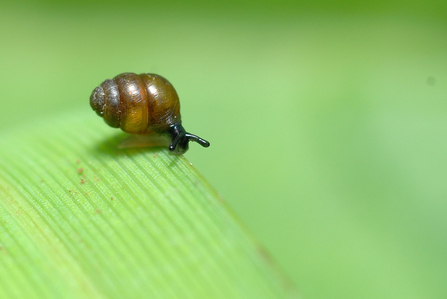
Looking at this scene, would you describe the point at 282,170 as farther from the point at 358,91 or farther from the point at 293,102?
the point at 358,91

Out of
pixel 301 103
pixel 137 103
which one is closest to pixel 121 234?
pixel 137 103

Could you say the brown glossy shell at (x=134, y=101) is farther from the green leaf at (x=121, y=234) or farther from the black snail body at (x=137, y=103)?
the green leaf at (x=121, y=234)

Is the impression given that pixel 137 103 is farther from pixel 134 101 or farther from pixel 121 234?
pixel 121 234

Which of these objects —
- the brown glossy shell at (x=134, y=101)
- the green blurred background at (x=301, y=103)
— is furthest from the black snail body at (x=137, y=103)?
the green blurred background at (x=301, y=103)

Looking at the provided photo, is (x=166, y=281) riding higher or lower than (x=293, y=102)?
lower

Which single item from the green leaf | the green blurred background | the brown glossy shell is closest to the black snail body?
the brown glossy shell

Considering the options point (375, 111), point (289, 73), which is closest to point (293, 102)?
point (289, 73)
